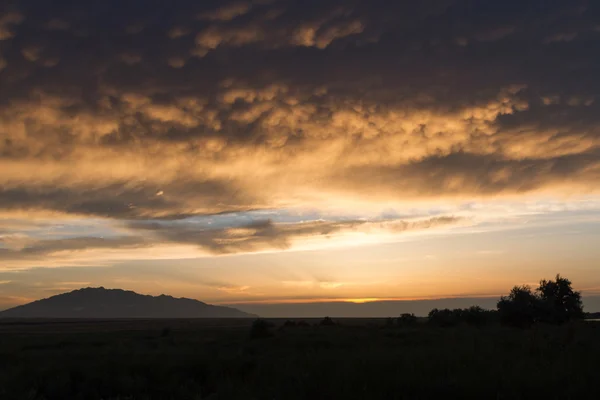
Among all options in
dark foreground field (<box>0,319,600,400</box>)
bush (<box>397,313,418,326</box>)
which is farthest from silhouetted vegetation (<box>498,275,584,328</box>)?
dark foreground field (<box>0,319,600,400</box>)

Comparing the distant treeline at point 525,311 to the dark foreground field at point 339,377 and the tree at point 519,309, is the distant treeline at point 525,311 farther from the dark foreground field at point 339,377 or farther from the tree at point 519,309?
the dark foreground field at point 339,377

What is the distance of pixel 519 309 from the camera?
47.9m

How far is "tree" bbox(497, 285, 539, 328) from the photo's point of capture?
47.6 m

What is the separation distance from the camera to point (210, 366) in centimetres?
1803

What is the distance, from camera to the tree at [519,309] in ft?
156

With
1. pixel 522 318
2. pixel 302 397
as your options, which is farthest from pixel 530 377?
pixel 522 318

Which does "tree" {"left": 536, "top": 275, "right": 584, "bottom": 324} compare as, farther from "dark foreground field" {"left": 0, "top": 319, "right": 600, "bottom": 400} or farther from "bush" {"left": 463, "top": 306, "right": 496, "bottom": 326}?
"dark foreground field" {"left": 0, "top": 319, "right": 600, "bottom": 400}

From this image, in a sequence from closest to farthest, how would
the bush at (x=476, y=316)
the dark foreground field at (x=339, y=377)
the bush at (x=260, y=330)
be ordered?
the dark foreground field at (x=339, y=377)
the bush at (x=260, y=330)
the bush at (x=476, y=316)

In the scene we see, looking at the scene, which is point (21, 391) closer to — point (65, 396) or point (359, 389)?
point (65, 396)

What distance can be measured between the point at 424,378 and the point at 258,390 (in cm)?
343

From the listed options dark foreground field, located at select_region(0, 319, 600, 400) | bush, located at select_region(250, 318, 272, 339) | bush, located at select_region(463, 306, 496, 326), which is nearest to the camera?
dark foreground field, located at select_region(0, 319, 600, 400)

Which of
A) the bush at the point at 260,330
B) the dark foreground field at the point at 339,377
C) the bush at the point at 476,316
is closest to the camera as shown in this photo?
the dark foreground field at the point at 339,377

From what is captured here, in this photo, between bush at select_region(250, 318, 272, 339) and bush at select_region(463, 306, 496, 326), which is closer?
bush at select_region(250, 318, 272, 339)

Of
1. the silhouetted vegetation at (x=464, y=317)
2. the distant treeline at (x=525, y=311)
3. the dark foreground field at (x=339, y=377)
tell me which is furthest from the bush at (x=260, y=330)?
the dark foreground field at (x=339, y=377)
